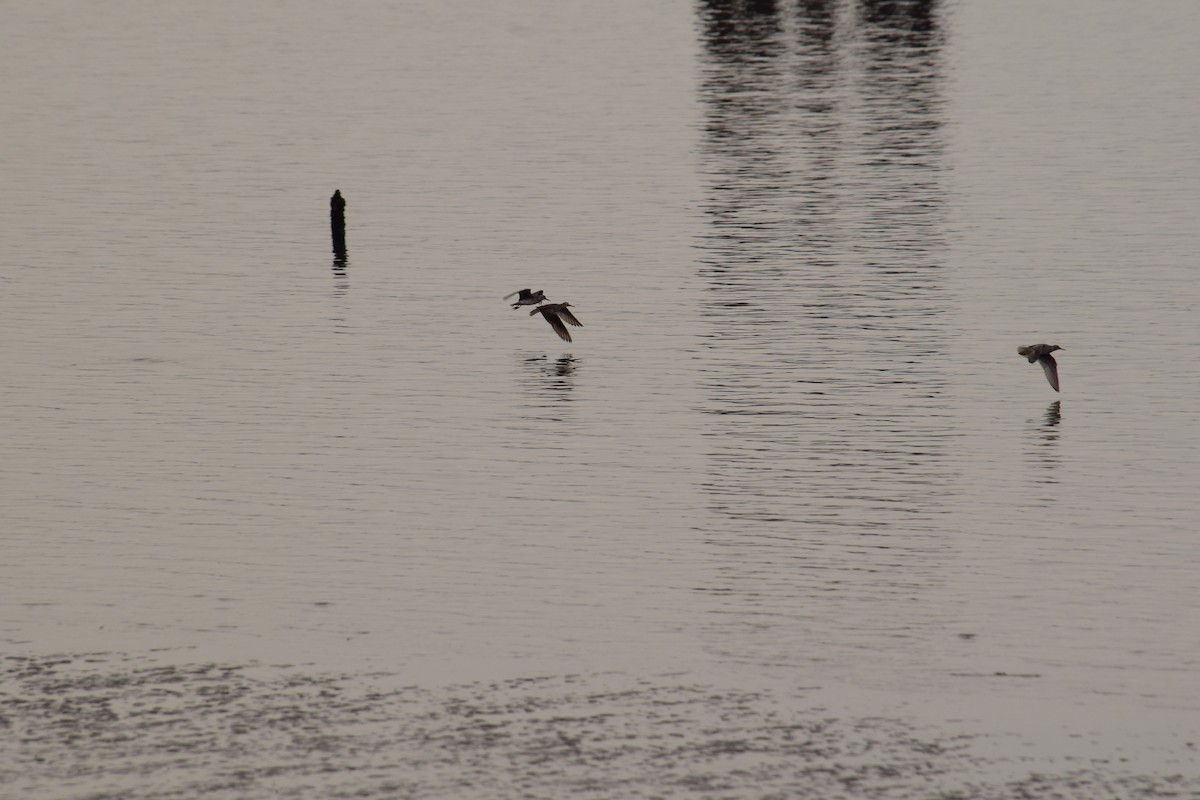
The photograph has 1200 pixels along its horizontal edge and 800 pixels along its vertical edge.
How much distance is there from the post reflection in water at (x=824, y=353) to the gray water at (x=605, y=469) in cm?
16

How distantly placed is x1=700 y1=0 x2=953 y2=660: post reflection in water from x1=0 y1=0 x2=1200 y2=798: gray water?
0.54 feet

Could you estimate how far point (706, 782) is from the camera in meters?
19.0

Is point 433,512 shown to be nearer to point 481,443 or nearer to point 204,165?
point 481,443

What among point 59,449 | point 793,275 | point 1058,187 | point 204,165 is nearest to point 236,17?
point 204,165

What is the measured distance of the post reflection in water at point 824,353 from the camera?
27.2 meters

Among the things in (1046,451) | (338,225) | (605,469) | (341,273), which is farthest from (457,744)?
(338,225)

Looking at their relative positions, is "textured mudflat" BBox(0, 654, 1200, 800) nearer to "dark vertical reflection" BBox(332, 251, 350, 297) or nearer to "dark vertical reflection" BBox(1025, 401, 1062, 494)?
"dark vertical reflection" BBox(1025, 401, 1062, 494)

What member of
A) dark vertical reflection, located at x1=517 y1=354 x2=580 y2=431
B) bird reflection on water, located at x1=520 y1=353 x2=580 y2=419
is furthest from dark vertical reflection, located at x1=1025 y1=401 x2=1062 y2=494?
bird reflection on water, located at x1=520 y1=353 x2=580 y2=419

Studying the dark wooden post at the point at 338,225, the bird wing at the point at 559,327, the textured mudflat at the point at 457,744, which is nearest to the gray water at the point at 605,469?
the textured mudflat at the point at 457,744

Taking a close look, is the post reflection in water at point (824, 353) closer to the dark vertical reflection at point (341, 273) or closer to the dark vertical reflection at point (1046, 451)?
the dark vertical reflection at point (1046, 451)

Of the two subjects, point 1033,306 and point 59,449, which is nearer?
point 59,449

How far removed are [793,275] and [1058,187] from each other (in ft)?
68.5

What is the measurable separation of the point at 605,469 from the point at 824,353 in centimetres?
1203

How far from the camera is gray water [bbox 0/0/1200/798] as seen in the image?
67.0 feet
